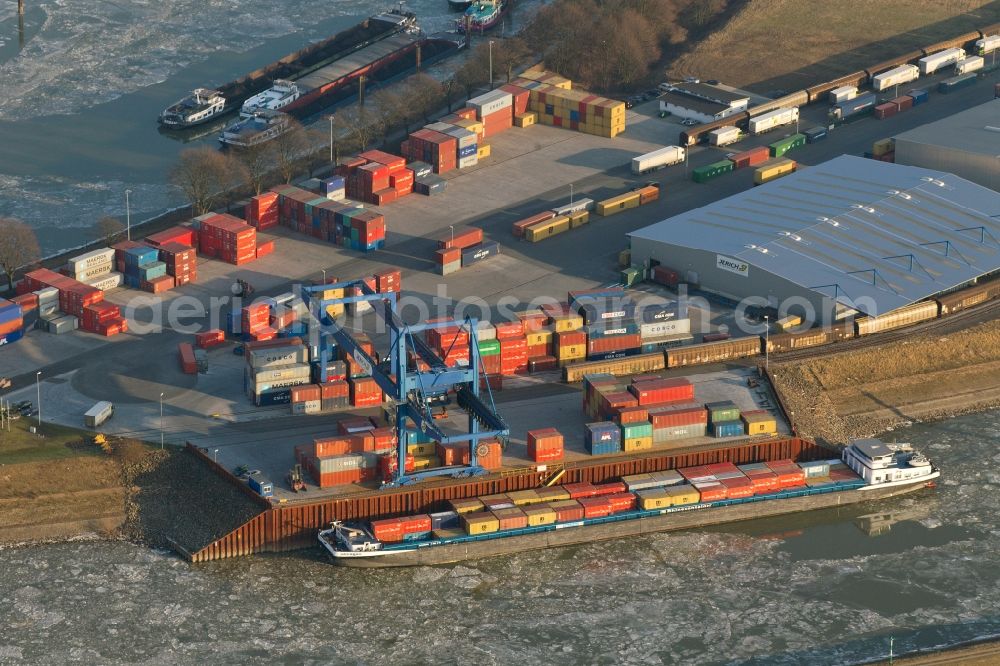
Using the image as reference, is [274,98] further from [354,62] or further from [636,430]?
[636,430]

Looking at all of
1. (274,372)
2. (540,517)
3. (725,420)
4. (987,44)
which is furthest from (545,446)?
(987,44)

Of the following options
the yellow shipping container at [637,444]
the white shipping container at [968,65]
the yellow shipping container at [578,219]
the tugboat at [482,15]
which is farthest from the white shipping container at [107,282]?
the white shipping container at [968,65]

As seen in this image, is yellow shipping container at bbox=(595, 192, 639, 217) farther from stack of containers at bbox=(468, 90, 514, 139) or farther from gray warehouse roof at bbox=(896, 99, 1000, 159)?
gray warehouse roof at bbox=(896, 99, 1000, 159)

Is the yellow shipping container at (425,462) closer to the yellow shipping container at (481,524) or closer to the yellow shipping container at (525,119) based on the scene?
the yellow shipping container at (481,524)

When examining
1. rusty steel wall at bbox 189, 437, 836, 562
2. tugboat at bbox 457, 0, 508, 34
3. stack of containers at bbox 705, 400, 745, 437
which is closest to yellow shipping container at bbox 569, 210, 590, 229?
stack of containers at bbox 705, 400, 745, 437

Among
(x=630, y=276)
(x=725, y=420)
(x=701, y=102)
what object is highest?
(x=701, y=102)

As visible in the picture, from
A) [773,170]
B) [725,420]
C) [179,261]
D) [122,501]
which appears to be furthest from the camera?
[773,170]
